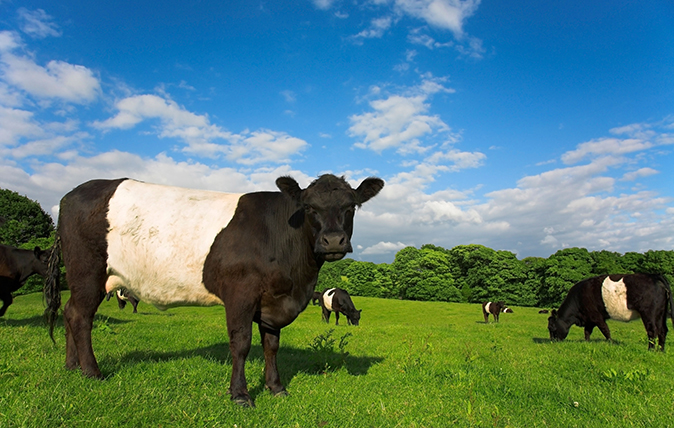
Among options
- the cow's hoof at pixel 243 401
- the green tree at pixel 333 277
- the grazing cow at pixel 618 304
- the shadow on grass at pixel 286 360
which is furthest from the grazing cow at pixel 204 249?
the green tree at pixel 333 277

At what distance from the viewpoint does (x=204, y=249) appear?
5227 mm

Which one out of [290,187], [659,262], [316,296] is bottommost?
[316,296]

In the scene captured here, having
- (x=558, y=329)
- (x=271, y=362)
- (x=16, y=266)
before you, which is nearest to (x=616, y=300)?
(x=558, y=329)

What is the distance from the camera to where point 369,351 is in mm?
9055

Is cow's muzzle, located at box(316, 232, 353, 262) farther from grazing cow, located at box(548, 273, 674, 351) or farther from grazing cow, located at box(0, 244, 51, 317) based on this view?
grazing cow, located at box(548, 273, 674, 351)

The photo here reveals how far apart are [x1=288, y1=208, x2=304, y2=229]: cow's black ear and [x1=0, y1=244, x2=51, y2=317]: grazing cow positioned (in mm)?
10102

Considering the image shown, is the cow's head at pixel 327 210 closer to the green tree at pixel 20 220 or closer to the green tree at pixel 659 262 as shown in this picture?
the green tree at pixel 20 220

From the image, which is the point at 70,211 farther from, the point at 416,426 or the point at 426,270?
the point at 426,270

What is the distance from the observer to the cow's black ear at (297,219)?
5.53 meters

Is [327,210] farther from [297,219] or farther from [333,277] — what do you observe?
[333,277]

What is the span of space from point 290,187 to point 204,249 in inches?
58.0

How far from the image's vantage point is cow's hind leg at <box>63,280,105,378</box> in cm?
522

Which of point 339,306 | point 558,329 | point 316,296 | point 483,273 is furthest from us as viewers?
point 483,273

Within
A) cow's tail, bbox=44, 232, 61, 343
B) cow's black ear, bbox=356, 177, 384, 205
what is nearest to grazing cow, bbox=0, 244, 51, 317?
cow's tail, bbox=44, 232, 61, 343
